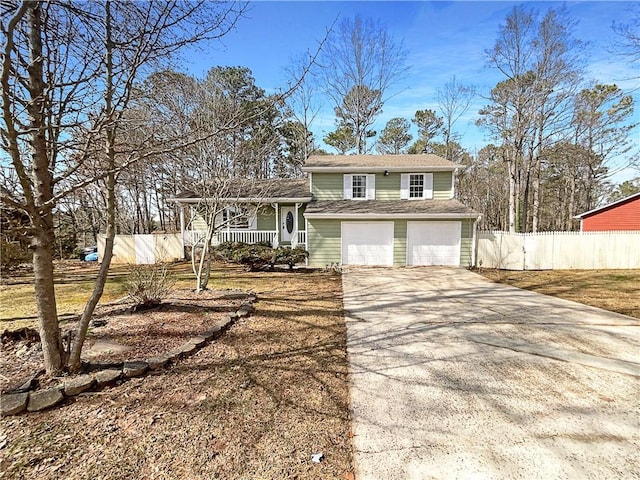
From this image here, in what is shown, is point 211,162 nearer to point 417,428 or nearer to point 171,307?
point 171,307

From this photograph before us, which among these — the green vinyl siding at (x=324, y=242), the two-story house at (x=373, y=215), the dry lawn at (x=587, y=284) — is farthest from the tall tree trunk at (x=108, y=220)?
the green vinyl siding at (x=324, y=242)

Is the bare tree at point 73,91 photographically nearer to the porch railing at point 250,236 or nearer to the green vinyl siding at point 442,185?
the porch railing at point 250,236

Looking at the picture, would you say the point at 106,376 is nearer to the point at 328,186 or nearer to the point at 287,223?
the point at 328,186

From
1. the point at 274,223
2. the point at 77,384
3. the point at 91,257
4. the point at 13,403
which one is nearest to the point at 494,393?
the point at 77,384

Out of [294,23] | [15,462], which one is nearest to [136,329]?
[15,462]

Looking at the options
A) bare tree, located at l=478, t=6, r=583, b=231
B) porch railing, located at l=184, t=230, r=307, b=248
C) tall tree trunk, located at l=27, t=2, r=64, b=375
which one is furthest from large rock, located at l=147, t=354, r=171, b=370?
bare tree, located at l=478, t=6, r=583, b=231

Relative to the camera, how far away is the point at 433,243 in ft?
42.2

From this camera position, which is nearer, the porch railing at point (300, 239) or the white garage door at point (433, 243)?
the white garage door at point (433, 243)

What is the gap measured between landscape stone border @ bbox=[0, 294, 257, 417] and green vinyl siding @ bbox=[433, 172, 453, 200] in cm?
1231

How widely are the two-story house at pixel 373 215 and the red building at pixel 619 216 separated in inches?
432

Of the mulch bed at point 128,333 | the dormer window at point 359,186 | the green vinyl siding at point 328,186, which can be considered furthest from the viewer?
the green vinyl siding at point 328,186

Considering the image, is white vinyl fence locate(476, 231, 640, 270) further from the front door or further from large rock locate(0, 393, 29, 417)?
large rock locate(0, 393, 29, 417)

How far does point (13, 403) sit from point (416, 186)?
1385 cm

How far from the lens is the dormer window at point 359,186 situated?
13969 mm
